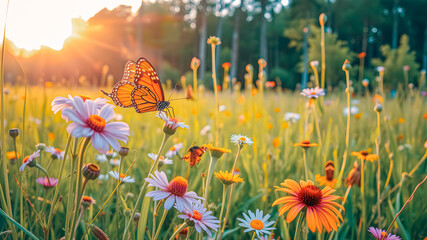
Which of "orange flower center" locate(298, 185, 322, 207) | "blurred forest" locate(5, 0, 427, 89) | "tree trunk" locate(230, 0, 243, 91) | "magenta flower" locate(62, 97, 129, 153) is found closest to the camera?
"magenta flower" locate(62, 97, 129, 153)

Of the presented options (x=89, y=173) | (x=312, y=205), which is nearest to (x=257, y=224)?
(x=312, y=205)

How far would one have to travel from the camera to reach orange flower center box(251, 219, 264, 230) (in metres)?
0.49

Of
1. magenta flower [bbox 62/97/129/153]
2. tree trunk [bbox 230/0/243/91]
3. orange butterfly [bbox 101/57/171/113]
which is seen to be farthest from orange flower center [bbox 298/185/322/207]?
tree trunk [bbox 230/0/243/91]

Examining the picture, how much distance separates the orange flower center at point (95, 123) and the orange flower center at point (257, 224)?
285 mm

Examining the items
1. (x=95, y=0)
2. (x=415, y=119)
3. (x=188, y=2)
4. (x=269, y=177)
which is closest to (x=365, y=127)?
(x=415, y=119)

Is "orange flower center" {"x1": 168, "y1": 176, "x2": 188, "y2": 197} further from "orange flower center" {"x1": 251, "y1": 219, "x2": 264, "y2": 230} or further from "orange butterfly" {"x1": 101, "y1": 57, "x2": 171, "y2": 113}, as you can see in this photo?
"orange butterfly" {"x1": 101, "y1": 57, "x2": 171, "y2": 113}

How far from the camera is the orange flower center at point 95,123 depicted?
0.38m

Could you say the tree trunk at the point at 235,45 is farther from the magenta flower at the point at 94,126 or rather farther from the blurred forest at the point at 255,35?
the magenta flower at the point at 94,126

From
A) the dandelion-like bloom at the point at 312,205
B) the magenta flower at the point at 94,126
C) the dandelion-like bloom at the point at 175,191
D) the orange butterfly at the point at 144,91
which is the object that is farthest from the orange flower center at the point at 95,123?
the orange butterfly at the point at 144,91

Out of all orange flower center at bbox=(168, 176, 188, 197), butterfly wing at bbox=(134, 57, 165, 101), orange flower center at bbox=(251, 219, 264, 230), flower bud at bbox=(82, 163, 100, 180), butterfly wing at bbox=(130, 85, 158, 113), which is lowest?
orange flower center at bbox=(251, 219, 264, 230)

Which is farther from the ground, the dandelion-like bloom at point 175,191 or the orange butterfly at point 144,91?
the orange butterfly at point 144,91

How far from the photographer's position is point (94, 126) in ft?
1.23

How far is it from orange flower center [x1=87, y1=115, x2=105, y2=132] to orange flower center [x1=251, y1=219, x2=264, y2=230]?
0.94 ft

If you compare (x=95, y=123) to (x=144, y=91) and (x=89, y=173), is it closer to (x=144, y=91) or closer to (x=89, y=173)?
(x=89, y=173)
